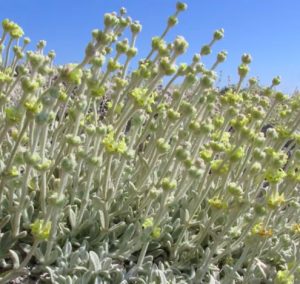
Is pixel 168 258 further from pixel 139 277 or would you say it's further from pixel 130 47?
pixel 130 47

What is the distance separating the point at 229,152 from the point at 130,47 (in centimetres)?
91

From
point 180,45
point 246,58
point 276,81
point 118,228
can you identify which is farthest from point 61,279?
point 276,81

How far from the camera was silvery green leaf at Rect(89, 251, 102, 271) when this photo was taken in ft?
8.29

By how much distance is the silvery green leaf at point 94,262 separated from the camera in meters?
2.53

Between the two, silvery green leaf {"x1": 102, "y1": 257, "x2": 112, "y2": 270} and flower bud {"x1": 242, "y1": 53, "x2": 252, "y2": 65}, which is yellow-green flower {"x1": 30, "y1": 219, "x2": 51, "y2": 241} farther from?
A: flower bud {"x1": 242, "y1": 53, "x2": 252, "y2": 65}

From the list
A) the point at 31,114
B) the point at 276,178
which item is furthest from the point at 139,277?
the point at 31,114

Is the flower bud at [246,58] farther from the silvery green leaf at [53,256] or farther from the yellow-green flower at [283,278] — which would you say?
the silvery green leaf at [53,256]

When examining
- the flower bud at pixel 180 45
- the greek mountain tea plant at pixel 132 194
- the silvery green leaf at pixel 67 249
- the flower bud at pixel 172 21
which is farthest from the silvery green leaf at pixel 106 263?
the flower bud at pixel 172 21

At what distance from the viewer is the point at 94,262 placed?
253cm

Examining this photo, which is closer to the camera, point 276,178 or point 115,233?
point 276,178

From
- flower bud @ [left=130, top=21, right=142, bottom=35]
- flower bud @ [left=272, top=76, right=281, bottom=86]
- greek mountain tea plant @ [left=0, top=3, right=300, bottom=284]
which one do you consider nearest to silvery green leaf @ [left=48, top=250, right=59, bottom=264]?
greek mountain tea plant @ [left=0, top=3, right=300, bottom=284]

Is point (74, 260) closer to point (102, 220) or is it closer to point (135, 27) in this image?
point (102, 220)

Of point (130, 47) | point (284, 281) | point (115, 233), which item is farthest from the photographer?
point (130, 47)

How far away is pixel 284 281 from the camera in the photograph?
8.64 feet
